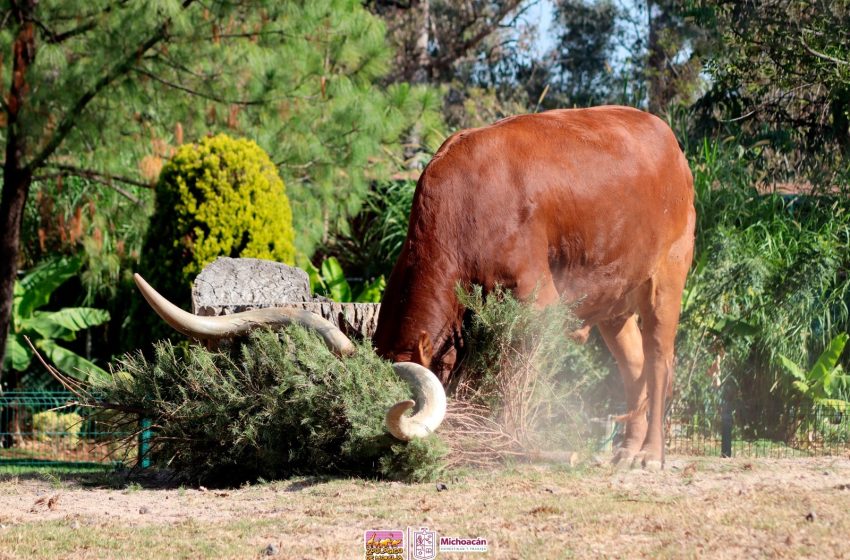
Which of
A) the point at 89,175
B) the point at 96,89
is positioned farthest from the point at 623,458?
the point at 89,175

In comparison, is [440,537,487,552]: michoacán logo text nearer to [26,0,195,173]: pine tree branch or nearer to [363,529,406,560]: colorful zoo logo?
[363,529,406,560]: colorful zoo logo

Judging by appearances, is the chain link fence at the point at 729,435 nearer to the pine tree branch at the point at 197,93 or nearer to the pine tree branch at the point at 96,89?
the pine tree branch at the point at 96,89

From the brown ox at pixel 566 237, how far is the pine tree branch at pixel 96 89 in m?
4.18

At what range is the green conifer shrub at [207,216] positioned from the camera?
10711 mm

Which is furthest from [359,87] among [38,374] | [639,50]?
[639,50]

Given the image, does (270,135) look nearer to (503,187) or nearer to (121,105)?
(121,105)

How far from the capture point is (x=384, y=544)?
16.9 feet

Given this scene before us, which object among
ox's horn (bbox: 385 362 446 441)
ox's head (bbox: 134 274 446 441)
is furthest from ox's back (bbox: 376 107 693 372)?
ox's horn (bbox: 385 362 446 441)

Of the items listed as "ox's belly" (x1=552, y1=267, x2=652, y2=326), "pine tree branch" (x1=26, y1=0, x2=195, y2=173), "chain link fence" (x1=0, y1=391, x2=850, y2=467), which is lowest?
"chain link fence" (x1=0, y1=391, x2=850, y2=467)

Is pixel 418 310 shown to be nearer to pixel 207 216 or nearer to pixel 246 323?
pixel 246 323

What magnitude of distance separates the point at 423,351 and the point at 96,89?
5.21 m

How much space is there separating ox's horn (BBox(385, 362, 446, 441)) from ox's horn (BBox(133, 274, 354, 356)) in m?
0.61

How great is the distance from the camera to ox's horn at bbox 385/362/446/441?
19.7 feet

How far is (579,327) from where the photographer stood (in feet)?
25.5
